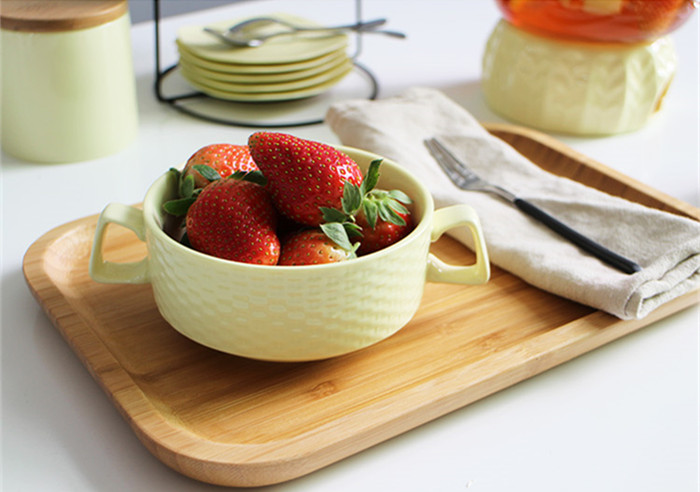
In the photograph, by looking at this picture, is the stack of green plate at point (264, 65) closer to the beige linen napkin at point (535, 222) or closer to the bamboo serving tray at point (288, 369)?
the beige linen napkin at point (535, 222)

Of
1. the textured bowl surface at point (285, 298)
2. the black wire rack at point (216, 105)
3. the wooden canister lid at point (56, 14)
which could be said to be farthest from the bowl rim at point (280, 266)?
the black wire rack at point (216, 105)

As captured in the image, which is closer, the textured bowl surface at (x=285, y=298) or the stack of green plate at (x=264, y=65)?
the textured bowl surface at (x=285, y=298)

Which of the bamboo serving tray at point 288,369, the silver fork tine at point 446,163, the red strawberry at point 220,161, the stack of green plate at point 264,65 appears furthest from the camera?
the stack of green plate at point 264,65

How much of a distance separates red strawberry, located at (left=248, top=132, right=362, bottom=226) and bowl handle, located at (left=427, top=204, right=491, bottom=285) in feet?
0.25

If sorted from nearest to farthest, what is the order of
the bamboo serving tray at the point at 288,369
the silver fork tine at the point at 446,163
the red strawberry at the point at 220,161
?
1. the bamboo serving tray at the point at 288,369
2. the red strawberry at the point at 220,161
3. the silver fork tine at the point at 446,163

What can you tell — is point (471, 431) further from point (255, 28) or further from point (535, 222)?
point (255, 28)

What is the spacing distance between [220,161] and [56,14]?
36cm

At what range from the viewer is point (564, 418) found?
546 mm

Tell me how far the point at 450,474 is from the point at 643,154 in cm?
62

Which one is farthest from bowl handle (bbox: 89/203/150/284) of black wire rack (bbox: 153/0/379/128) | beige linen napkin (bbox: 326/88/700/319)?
black wire rack (bbox: 153/0/379/128)

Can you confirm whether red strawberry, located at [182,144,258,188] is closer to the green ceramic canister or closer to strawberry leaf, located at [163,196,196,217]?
strawberry leaf, located at [163,196,196,217]

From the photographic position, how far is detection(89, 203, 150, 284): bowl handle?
1.83ft

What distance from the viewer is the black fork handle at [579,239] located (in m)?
0.66

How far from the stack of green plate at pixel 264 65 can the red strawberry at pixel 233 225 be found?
497mm
